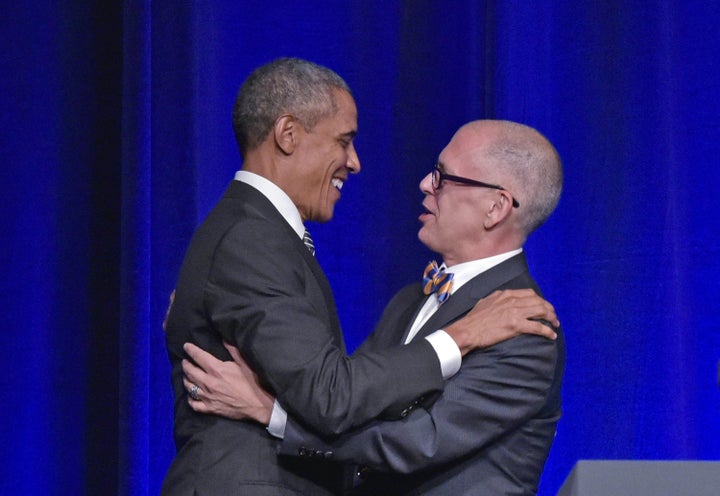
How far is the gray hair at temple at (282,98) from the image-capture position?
2195 millimetres

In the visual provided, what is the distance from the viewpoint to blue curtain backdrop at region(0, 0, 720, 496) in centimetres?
317

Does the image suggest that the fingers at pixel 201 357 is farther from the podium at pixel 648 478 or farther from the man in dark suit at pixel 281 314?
the podium at pixel 648 478

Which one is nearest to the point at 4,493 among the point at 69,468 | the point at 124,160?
the point at 69,468

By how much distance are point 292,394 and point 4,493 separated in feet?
5.80

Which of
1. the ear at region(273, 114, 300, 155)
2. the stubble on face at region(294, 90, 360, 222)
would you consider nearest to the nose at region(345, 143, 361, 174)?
the stubble on face at region(294, 90, 360, 222)

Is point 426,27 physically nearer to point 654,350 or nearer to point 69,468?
point 654,350

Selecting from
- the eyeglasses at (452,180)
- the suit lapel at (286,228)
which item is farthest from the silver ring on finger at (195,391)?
the eyeglasses at (452,180)

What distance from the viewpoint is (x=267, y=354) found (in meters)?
1.92

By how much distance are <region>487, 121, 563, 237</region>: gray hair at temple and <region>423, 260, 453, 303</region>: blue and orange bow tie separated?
0.18m

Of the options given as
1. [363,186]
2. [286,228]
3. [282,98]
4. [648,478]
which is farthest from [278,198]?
[363,186]

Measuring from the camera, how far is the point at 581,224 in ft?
10.6

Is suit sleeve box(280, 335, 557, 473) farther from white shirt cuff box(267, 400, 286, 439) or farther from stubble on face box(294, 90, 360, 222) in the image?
stubble on face box(294, 90, 360, 222)

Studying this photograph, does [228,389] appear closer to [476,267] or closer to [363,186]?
[476,267]

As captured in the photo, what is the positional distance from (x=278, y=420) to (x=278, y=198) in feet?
1.36
